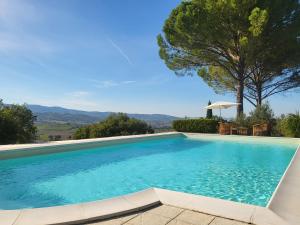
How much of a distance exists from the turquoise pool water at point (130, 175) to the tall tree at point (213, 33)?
850 centimetres

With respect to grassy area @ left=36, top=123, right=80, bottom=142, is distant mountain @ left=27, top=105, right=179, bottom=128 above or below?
above

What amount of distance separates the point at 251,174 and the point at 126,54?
15926 mm

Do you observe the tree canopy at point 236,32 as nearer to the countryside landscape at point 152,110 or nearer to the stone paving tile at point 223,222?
the countryside landscape at point 152,110

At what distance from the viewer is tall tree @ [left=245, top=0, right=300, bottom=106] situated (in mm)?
15953

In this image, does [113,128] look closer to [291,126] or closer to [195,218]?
[291,126]

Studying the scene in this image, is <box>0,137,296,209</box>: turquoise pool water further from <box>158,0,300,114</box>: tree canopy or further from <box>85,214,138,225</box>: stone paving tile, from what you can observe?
<box>158,0,300,114</box>: tree canopy

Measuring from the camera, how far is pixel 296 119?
13.4 m

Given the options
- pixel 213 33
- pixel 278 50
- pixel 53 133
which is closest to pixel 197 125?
pixel 213 33

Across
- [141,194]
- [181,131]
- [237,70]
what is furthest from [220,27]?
[141,194]

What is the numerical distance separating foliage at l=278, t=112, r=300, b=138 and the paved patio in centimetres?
1216

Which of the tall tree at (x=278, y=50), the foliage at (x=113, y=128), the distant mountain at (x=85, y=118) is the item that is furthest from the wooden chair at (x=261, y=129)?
the foliage at (x=113, y=128)

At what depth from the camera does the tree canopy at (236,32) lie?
1552cm

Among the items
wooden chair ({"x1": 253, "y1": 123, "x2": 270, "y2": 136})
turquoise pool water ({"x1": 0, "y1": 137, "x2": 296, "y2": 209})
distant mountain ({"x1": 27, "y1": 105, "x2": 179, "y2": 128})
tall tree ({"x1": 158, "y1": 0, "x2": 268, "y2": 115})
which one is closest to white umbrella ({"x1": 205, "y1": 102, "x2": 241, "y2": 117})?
tall tree ({"x1": 158, "y1": 0, "x2": 268, "y2": 115})

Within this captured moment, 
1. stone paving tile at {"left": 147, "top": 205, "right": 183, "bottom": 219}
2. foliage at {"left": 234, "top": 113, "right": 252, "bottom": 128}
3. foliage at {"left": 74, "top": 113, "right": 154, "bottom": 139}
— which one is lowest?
stone paving tile at {"left": 147, "top": 205, "right": 183, "bottom": 219}
